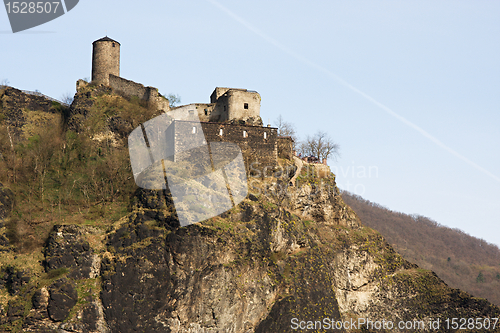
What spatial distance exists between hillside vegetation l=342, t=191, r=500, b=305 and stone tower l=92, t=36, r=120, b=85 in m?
70.6

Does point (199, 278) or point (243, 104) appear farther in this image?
point (243, 104)

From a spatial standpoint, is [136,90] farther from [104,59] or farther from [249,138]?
[249,138]

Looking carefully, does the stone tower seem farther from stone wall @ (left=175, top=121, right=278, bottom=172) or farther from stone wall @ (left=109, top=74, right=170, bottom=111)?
stone wall @ (left=175, top=121, right=278, bottom=172)

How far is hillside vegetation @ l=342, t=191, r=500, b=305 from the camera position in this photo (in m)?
106

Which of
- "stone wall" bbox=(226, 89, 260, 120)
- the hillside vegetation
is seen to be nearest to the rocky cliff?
"stone wall" bbox=(226, 89, 260, 120)

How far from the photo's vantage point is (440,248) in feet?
405

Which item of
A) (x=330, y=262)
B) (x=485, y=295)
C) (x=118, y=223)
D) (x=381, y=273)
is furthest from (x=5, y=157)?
(x=485, y=295)

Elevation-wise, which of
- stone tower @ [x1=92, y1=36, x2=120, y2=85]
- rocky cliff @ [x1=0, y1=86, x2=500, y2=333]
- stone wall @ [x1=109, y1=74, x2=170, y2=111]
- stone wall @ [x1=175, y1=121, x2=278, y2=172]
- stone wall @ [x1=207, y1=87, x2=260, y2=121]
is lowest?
rocky cliff @ [x1=0, y1=86, x2=500, y2=333]

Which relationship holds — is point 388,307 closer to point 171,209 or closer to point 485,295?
point 171,209

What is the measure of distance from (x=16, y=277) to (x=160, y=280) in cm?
1079

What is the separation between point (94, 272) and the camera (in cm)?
4019

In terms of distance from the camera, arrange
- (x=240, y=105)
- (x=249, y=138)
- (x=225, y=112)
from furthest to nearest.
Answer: (x=225, y=112) → (x=240, y=105) → (x=249, y=138)

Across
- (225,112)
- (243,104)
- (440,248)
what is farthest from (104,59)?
(440,248)

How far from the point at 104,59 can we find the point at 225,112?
53.0 ft
